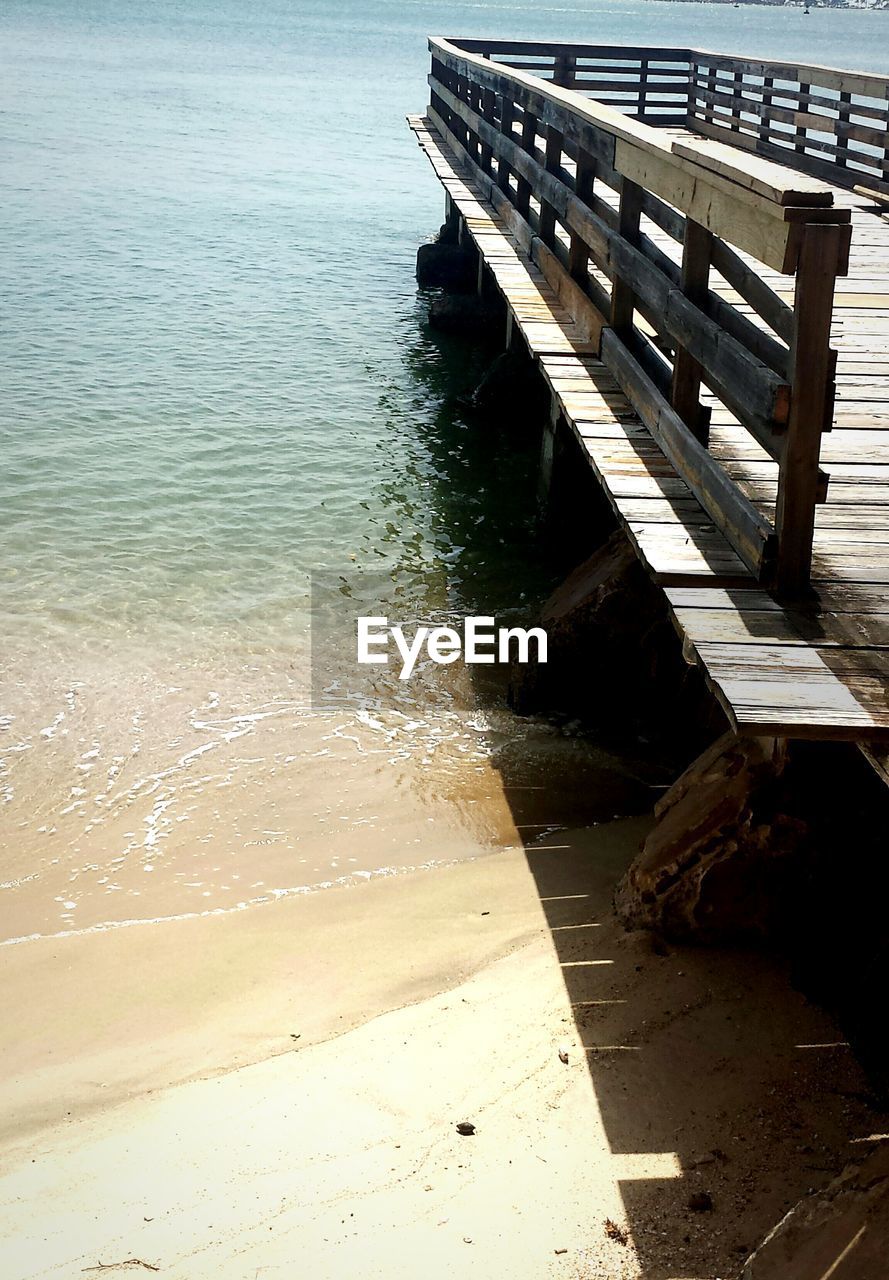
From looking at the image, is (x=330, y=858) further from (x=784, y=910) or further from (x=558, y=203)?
(x=558, y=203)

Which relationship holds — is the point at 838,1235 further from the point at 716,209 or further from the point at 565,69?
the point at 565,69

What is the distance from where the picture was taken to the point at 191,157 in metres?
29.6

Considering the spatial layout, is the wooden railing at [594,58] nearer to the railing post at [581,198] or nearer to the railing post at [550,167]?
the railing post at [550,167]

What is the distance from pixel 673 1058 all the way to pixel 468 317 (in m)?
11.9

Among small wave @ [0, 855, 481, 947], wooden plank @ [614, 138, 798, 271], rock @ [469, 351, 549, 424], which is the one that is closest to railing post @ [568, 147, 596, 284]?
wooden plank @ [614, 138, 798, 271]

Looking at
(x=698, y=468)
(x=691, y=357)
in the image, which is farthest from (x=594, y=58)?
(x=698, y=468)

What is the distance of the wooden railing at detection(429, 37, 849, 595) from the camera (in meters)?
3.70

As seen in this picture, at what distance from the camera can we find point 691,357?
5094 millimetres

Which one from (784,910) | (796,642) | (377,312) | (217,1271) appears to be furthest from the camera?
(377,312)

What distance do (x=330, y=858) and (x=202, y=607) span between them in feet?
9.99

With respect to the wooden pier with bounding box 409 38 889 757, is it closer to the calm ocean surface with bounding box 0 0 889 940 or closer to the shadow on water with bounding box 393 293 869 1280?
the shadow on water with bounding box 393 293 869 1280

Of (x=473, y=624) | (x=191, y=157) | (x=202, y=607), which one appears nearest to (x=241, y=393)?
(x=202, y=607)

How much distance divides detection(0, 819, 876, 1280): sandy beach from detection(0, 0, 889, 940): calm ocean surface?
0.72m

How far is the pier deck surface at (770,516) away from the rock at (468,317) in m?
6.97
